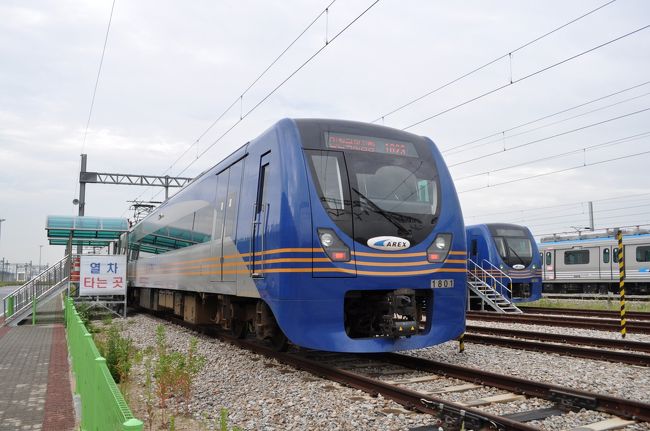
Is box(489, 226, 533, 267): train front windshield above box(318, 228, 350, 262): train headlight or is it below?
above

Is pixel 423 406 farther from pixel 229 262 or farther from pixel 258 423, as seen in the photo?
pixel 229 262

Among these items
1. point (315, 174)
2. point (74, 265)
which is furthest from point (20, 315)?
point (315, 174)

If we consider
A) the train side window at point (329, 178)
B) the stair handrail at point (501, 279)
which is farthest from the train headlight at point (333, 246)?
the stair handrail at point (501, 279)

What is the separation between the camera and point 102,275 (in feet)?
57.6

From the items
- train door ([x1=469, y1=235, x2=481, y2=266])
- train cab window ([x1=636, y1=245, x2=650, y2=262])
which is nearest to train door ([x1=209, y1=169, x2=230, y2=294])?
train door ([x1=469, y1=235, x2=481, y2=266])

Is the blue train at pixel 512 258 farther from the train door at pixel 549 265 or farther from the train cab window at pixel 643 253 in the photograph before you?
the train door at pixel 549 265

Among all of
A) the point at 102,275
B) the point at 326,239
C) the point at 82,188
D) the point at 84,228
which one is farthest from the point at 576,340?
the point at 82,188

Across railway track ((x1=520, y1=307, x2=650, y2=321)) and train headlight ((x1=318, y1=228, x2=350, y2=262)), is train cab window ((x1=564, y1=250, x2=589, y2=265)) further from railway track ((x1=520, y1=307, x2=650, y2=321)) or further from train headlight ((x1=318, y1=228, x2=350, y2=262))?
train headlight ((x1=318, y1=228, x2=350, y2=262))

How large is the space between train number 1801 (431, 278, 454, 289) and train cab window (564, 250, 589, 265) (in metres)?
24.7

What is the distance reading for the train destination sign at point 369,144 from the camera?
792 centimetres

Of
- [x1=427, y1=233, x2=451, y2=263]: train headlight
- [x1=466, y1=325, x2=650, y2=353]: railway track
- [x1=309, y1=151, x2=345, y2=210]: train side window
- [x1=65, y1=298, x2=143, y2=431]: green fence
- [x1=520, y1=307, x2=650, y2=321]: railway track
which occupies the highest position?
[x1=309, y1=151, x2=345, y2=210]: train side window

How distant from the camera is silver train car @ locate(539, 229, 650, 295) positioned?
26.8m

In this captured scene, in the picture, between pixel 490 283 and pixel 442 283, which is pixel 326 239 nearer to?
pixel 442 283

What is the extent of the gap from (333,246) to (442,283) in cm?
172
